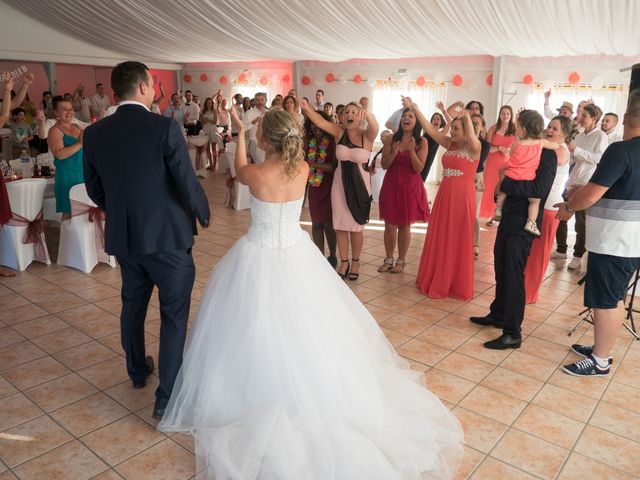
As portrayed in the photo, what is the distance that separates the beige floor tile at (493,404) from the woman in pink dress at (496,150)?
422 centimetres

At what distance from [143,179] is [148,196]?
79 millimetres

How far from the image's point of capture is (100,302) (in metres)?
4.24

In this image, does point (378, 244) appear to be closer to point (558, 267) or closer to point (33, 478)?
point (558, 267)

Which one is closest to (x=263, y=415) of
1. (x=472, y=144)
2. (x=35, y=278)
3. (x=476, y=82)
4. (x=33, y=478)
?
(x=33, y=478)

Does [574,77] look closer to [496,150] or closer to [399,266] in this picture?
[496,150]

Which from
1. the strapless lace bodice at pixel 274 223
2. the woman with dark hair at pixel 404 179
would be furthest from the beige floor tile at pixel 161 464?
the woman with dark hair at pixel 404 179

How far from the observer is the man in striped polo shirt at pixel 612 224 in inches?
111

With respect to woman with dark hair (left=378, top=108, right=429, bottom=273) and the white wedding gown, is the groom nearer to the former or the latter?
the white wedding gown

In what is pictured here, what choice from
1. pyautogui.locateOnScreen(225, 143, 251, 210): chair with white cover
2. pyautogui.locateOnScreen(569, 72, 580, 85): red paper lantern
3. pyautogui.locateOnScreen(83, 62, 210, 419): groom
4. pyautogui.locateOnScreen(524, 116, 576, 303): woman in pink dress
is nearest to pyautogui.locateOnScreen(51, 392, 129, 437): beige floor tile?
pyautogui.locateOnScreen(83, 62, 210, 419): groom

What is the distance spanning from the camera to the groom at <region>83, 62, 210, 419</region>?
2336 millimetres

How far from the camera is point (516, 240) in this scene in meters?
3.52

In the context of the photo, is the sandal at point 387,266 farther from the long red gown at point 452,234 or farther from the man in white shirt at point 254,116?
the man in white shirt at point 254,116

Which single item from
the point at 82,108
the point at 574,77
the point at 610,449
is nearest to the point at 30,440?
the point at 610,449

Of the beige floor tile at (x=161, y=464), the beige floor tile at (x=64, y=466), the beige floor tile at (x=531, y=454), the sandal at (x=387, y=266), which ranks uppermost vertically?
the sandal at (x=387, y=266)
